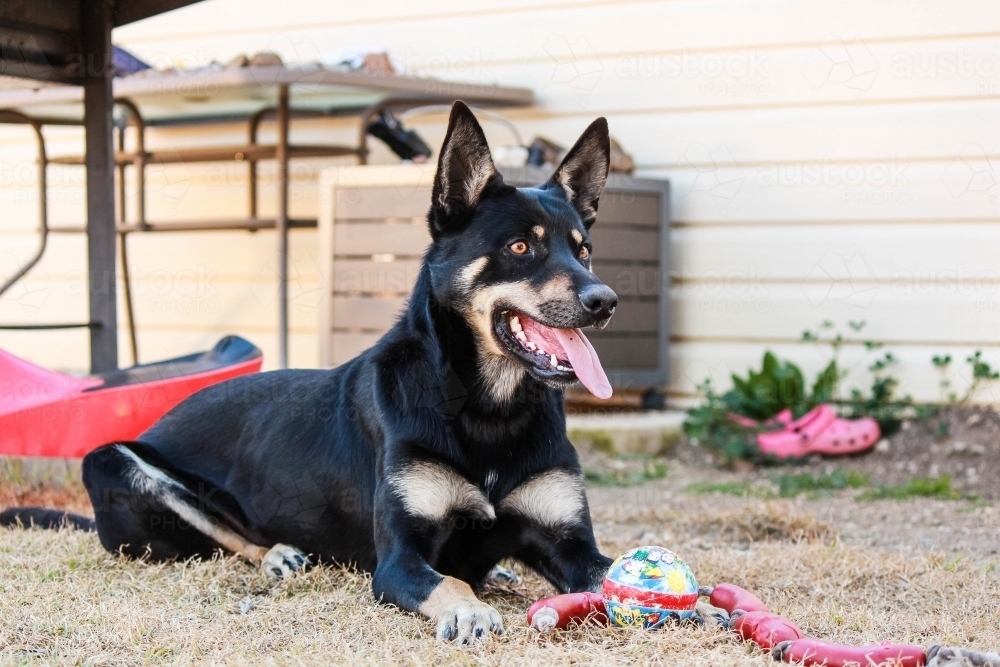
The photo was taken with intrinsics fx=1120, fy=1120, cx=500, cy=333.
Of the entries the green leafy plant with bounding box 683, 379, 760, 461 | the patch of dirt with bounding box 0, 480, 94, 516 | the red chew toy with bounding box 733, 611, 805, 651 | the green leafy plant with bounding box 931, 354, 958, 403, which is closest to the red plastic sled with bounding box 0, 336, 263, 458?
the patch of dirt with bounding box 0, 480, 94, 516

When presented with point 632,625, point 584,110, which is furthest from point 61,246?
point 632,625

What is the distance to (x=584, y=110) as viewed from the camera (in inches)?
260

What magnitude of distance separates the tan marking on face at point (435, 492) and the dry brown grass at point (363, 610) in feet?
0.91

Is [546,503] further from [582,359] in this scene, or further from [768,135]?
[768,135]

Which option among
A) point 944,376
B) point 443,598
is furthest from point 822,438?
point 443,598

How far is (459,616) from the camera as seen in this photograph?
2627 mm

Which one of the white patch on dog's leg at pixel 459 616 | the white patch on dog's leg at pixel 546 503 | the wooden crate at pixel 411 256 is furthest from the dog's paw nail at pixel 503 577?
the wooden crate at pixel 411 256

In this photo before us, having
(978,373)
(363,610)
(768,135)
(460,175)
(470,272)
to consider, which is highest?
(768,135)

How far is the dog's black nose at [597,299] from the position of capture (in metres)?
2.95

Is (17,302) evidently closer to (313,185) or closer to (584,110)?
(313,185)

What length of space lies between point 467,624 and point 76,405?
7.36 ft

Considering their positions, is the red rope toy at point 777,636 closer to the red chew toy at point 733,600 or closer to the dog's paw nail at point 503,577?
the red chew toy at point 733,600

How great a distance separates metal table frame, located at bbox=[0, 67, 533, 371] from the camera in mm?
4887

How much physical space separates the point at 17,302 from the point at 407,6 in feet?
12.4
